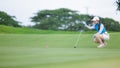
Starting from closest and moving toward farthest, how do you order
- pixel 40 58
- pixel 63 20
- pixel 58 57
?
pixel 40 58, pixel 58 57, pixel 63 20

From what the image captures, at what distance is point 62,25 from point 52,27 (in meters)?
1.76

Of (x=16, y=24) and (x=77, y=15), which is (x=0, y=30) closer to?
(x=16, y=24)

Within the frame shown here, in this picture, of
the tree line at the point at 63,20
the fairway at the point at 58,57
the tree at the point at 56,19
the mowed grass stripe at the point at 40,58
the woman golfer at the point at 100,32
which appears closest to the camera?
the fairway at the point at 58,57

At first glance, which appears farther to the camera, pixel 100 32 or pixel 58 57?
pixel 100 32

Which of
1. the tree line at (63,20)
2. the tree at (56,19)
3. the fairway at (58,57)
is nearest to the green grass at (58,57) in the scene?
the fairway at (58,57)

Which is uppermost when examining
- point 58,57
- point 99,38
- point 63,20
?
point 58,57

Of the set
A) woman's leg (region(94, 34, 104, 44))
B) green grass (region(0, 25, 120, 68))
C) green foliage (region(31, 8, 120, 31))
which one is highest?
green grass (region(0, 25, 120, 68))

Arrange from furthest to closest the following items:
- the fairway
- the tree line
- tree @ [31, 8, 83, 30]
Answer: tree @ [31, 8, 83, 30] < the tree line < the fairway

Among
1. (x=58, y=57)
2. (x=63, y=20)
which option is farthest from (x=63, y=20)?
(x=58, y=57)

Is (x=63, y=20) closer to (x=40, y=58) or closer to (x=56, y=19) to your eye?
(x=56, y=19)

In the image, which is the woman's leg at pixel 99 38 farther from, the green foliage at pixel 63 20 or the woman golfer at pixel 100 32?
the green foliage at pixel 63 20

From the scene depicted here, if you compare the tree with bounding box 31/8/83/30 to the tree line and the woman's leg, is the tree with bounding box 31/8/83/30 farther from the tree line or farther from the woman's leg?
the woman's leg

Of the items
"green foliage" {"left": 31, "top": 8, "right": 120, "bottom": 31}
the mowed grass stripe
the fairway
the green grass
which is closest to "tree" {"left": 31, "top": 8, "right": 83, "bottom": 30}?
"green foliage" {"left": 31, "top": 8, "right": 120, "bottom": 31}

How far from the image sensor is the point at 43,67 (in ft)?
15.2
